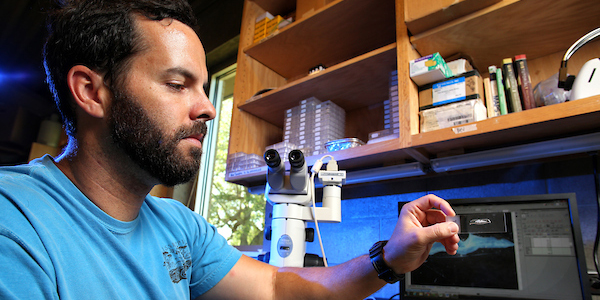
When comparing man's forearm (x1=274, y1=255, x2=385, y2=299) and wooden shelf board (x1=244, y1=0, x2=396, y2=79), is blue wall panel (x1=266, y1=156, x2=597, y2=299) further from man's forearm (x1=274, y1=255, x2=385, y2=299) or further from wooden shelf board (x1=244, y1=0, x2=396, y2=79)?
wooden shelf board (x1=244, y1=0, x2=396, y2=79)

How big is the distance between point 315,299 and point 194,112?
536mm

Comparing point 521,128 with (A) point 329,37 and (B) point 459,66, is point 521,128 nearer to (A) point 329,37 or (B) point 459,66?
(B) point 459,66

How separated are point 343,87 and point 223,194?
1.30m

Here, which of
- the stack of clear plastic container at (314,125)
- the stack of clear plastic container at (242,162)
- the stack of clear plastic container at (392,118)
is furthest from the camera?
the stack of clear plastic container at (242,162)

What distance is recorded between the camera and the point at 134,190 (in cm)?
81

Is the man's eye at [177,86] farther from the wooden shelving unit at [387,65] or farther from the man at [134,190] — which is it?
the wooden shelving unit at [387,65]

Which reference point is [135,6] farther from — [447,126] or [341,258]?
[341,258]

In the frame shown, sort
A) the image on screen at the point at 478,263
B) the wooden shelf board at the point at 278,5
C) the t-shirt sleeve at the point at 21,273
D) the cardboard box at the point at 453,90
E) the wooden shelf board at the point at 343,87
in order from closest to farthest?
the t-shirt sleeve at the point at 21,273
the image on screen at the point at 478,263
the cardboard box at the point at 453,90
the wooden shelf board at the point at 343,87
the wooden shelf board at the point at 278,5

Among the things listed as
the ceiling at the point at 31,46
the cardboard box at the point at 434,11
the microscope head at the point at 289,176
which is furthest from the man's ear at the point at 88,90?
the ceiling at the point at 31,46

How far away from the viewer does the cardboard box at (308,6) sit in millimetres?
1508

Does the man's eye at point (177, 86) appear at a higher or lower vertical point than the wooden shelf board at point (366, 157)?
higher

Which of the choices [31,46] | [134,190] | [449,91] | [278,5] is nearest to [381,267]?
[134,190]

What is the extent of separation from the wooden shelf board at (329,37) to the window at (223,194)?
797 mm

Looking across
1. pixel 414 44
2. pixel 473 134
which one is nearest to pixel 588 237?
pixel 473 134
